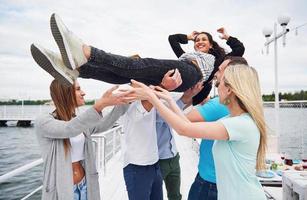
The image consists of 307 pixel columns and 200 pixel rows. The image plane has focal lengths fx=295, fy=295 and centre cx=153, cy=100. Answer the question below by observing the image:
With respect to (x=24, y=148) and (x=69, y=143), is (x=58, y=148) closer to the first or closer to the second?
(x=69, y=143)

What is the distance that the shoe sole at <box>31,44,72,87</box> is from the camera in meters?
1.24

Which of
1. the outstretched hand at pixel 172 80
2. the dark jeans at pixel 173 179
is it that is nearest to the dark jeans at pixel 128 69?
the outstretched hand at pixel 172 80

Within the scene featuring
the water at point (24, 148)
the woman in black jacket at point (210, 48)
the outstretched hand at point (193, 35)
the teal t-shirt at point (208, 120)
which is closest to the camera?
the teal t-shirt at point (208, 120)

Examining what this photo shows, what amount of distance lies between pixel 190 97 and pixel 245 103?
70 centimetres

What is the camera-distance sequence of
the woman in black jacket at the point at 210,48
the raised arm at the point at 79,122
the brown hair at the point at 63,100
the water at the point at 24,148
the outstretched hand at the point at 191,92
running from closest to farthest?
the raised arm at the point at 79,122 < the brown hair at the point at 63,100 < the outstretched hand at the point at 191,92 < the woman in black jacket at the point at 210,48 < the water at the point at 24,148

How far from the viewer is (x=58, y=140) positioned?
1542mm

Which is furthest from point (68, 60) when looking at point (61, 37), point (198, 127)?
point (198, 127)

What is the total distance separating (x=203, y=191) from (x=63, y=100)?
3.02 feet

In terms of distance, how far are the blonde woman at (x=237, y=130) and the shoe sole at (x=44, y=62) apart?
1.26ft

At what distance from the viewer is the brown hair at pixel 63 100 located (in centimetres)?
156

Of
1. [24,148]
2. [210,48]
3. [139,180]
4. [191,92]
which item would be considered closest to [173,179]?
[139,180]

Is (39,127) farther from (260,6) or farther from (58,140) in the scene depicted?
(260,6)

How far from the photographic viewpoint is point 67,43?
1.21 metres

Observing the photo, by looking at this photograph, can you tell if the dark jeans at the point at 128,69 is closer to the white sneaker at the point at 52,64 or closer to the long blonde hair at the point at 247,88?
the white sneaker at the point at 52,64
